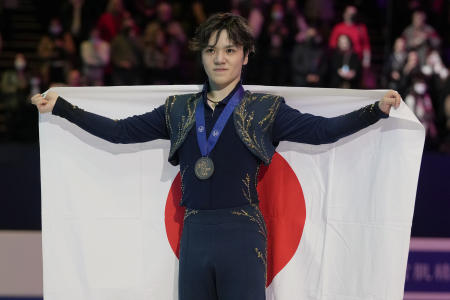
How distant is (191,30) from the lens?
952 cm

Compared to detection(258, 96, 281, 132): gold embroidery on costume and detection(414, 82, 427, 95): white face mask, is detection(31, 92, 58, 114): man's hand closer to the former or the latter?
detection(258, 96, 281, 132): gold embroidery on costume

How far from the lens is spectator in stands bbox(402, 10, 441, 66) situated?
8.44 metres

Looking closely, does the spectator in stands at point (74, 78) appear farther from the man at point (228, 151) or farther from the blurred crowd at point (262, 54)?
the man at point (228, 151)

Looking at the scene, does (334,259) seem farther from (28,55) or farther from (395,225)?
(28,55)

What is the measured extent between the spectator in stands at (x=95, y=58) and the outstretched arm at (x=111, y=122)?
5.08 metres

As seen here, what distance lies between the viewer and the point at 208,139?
9.95 feet

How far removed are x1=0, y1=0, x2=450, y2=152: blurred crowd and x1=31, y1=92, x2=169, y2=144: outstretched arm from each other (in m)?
4.54

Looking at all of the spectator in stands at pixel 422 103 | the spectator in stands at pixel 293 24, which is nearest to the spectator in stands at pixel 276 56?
the spectator in stands at pixel 293 24

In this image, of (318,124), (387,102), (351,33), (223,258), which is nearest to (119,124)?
(223,258)

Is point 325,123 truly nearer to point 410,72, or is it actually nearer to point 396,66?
point 410,72

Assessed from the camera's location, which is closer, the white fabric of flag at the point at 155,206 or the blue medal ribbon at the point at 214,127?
the blue medal ribbon at the point at 214,127

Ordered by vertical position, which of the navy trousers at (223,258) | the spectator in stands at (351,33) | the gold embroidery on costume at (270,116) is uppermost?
the spectator in stands at (351,33)

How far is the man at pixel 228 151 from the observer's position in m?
2.98

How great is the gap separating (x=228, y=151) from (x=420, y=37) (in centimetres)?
632
